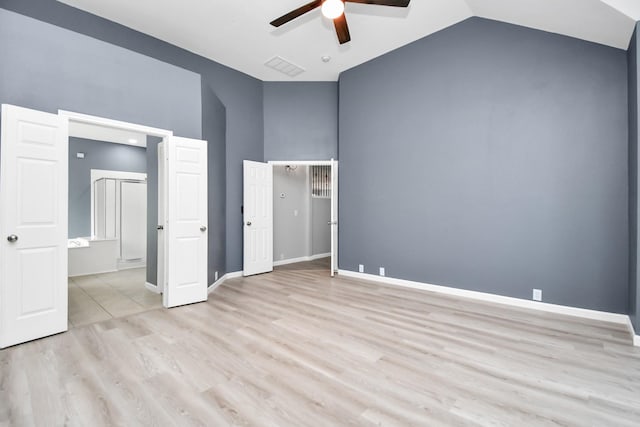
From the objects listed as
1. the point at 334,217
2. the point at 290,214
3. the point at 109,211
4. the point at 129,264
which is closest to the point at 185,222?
the point at 334,217

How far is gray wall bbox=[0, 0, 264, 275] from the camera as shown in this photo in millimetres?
2846

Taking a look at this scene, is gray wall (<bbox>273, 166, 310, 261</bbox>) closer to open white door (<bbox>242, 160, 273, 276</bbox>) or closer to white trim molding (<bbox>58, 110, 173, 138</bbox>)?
open white door (<bbox>242, 160, 273, 276</bbox>)

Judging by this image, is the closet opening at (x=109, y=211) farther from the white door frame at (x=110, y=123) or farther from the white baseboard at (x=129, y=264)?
the white door frame at (x=110, y=123)

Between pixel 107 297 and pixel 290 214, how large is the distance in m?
3.83

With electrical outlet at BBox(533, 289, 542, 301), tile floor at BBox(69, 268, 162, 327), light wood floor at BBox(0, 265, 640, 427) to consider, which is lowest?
tile floor at BBox(69, 268, 162, 327)

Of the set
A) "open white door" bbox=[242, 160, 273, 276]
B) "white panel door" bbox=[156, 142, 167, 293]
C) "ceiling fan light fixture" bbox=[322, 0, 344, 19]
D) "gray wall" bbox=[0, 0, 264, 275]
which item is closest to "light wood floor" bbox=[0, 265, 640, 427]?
"white panel door" bbox=[156, 142, 167, 293]

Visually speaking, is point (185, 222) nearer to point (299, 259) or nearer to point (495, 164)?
point (299, 259)

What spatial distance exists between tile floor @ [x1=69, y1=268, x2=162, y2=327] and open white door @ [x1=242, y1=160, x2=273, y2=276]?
1.67 metres

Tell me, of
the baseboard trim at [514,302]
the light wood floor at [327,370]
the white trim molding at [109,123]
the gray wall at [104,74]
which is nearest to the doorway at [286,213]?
the gray wall at [104,74]

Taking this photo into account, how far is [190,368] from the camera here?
231cm

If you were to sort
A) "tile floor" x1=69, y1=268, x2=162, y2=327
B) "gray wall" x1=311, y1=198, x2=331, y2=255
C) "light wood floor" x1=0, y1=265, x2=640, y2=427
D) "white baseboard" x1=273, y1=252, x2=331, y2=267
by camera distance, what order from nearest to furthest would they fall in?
"light wood floor" x1=0, y1=265, x2=640, y2=427, "tile floor" x1=69, y1=268, x2=162, y2=327, "white baseboard" x1=273, y1=252, x2=331, y2=267, "gray wall" x1=311, y1=198, x2=331, y2=255

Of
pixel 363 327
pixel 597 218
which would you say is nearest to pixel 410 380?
pixel 363 327

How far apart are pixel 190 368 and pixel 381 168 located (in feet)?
13.0

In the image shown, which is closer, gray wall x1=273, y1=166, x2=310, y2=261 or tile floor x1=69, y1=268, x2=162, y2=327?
tile floor x1=69, y1=268, x2=162, y2=327
